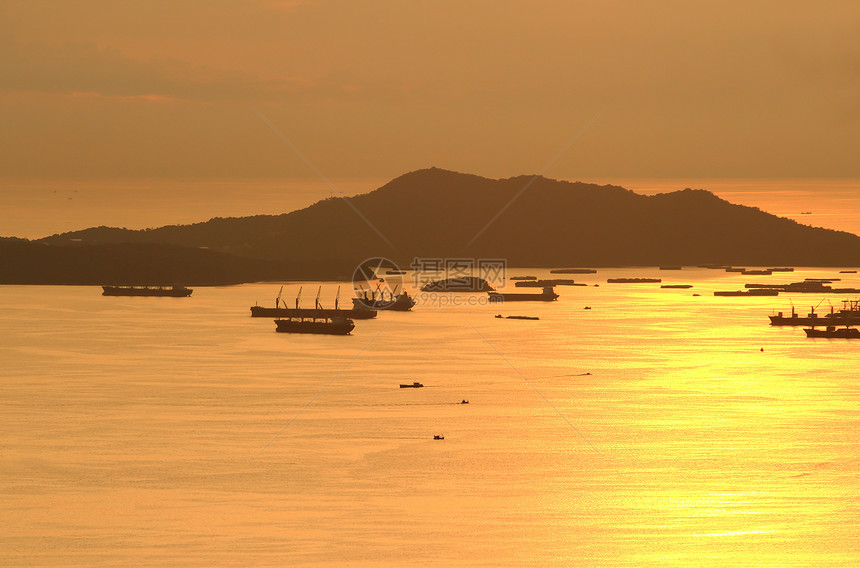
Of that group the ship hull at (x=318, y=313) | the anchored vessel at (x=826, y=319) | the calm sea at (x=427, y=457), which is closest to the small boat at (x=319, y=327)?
the ship hull at (x=318, y=313)

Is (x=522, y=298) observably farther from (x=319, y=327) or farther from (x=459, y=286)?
(x=319, y=327)

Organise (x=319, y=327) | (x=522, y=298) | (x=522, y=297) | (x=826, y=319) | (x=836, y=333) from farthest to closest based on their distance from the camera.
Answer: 1. (x=522, y=297)
2. (x=522, y=298)
3. (x=826, y=319)
4. (x=319, y=327)
5. (x=836, y=333)

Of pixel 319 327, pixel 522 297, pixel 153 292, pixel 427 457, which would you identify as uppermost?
pixel 153 292

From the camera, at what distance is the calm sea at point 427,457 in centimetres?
2191

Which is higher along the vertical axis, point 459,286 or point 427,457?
point 459,286

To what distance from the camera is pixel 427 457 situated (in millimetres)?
30438

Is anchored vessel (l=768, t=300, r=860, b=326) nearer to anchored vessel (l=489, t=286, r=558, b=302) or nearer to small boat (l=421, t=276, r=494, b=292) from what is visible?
anchored vessel (l=489, t=286, r=558, b=302)

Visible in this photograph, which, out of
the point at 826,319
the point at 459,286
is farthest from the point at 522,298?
the point at 826,319

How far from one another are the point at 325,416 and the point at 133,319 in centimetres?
6102

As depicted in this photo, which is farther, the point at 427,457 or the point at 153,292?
the point at 153,292

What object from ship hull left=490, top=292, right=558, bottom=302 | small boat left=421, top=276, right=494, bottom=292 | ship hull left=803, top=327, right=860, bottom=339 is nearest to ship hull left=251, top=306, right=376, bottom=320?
ship hull left=490, top=292, right=558, bottom=302

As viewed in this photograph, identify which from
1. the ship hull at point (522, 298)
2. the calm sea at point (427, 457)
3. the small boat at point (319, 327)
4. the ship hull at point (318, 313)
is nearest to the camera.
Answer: the calm sea at point (427, 457)

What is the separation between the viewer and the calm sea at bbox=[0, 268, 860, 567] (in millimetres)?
21906

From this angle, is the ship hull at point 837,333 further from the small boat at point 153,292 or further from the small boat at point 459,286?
the small boat at point 459,286
